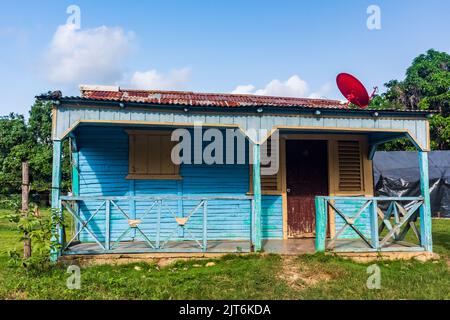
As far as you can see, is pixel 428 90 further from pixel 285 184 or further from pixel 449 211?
pixel 285 184

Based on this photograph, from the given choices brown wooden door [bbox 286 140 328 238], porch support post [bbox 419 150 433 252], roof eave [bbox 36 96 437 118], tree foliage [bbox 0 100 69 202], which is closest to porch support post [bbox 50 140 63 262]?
roof eave [bbox 36 96 437 118]

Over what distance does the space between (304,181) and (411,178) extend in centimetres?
742

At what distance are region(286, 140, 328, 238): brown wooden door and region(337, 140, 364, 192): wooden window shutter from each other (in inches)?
13.9

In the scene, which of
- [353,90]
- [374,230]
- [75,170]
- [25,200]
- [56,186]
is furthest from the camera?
[75,170]

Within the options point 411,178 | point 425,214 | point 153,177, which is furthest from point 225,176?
point 411,178

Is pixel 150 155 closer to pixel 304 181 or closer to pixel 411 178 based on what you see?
pixel 304 181

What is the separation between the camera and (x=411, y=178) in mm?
12312

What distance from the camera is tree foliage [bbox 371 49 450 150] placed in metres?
16.9

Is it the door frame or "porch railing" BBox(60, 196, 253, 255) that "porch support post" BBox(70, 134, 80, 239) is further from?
the door frame

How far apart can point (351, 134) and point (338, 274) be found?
3.73 meters

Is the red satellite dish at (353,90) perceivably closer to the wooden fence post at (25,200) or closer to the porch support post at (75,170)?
the porch support post at (75,170)

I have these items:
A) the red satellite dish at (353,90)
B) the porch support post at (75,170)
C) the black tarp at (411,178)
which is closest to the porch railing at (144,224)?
the porch support post at (75,170)

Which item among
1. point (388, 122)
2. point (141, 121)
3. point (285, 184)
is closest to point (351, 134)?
point (388, 122)

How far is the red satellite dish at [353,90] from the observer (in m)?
6.30
